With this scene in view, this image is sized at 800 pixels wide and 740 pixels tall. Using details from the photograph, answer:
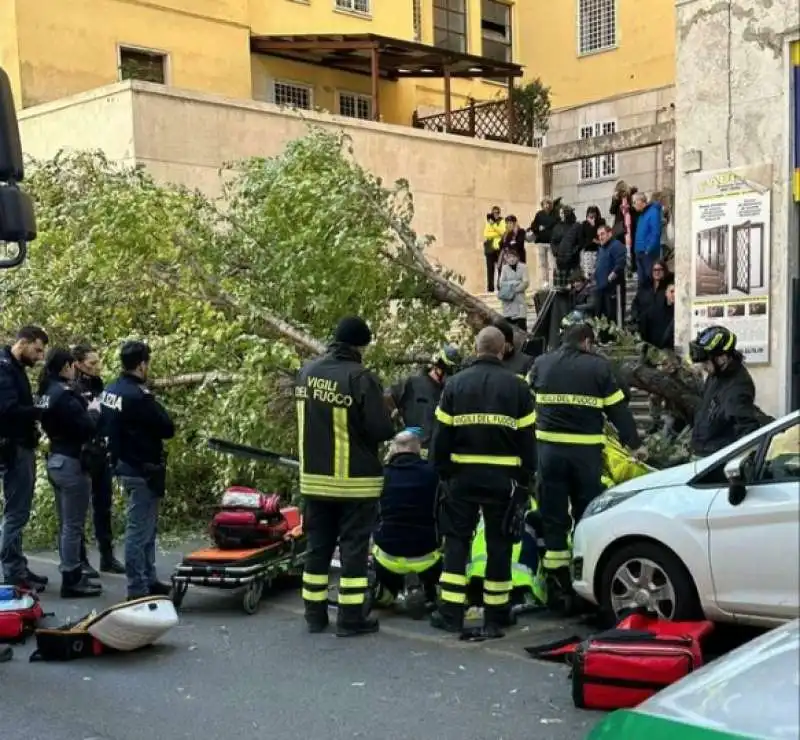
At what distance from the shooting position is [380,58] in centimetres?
2359

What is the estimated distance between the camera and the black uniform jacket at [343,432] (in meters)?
6.20

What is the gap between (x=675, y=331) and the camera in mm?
10570

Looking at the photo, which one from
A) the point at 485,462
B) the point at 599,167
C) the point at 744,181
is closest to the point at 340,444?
the point at 485,462

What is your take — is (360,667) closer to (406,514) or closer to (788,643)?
(406,514)

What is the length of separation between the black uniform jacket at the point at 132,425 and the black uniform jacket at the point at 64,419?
0.53m

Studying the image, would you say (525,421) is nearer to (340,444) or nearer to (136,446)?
(340,444)

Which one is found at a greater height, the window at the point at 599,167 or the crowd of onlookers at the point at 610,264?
the window at the point at 599,167

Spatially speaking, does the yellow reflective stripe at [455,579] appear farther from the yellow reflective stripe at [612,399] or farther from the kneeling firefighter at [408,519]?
the yellow reflective stripe at [612,399]

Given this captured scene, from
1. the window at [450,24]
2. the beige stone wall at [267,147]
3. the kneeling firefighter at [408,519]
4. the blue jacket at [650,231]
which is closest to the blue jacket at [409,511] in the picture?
the kneeling firefighter at [408,519]

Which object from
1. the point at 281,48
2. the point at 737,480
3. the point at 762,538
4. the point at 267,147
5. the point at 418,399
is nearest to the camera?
the point at 762,538

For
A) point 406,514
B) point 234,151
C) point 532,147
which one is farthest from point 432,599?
point 532,147

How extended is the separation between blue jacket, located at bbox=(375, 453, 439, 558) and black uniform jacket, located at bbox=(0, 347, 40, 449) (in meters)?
2.48

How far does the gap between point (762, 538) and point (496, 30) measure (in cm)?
2666

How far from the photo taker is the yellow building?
66.0ft
